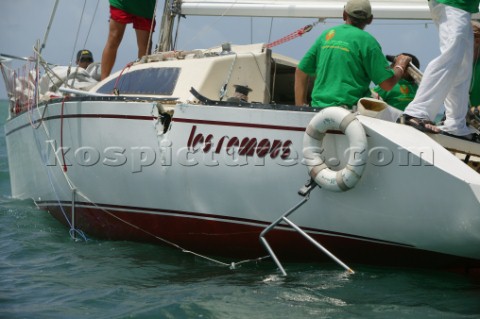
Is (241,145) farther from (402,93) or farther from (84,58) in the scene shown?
(84,58)

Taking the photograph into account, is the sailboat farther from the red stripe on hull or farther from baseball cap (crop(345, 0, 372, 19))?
baseball cap (crop(345, 0, 372, 19))

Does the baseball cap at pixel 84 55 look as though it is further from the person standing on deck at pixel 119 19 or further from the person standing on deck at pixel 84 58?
the person standing on deck at pixel 119 19

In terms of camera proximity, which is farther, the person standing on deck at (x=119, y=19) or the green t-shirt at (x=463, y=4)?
the person standing on deck at (x=119, y=19)

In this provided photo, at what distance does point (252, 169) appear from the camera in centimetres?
583

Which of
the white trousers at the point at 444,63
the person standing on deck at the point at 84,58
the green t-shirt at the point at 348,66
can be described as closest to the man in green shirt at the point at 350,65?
the green t-shirt at the point at 348,66

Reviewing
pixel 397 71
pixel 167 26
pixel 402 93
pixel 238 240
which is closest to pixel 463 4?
pixel 397 71

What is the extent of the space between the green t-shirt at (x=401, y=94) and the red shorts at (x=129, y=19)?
3293 millimetres

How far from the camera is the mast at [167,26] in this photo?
334 inches

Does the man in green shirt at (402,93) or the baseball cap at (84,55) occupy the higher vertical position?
the baseball cap at (84,55)

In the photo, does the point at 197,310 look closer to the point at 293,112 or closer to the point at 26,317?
the point at 26,317

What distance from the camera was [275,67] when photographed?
770 cm

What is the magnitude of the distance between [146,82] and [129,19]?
190 centimetres

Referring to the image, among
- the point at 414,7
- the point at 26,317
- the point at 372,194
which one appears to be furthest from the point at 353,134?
the point at 414,7

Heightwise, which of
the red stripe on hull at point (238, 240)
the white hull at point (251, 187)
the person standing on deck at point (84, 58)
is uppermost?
the person standing on deck at point (84, 58)
